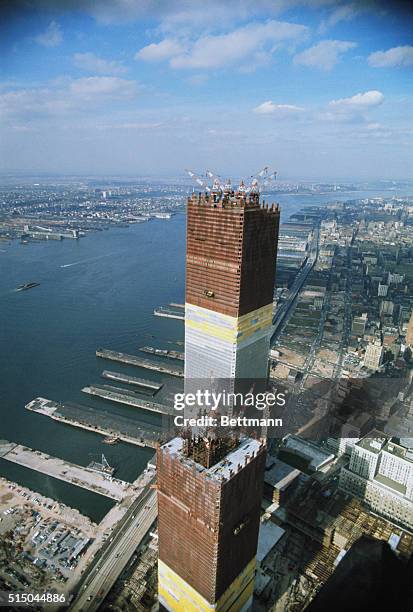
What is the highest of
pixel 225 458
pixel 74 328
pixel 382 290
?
pixel 225 458

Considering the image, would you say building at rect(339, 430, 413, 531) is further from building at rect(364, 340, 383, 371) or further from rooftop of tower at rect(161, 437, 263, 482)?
building at rect(364, 340, 383, 371)

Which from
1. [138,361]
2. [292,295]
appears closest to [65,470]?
[138,361]

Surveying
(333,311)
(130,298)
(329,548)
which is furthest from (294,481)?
(130,298)

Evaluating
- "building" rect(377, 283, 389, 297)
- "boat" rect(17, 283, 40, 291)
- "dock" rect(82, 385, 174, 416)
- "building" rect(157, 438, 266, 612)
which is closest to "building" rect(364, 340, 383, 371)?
"dock" rect(82, 385, 174, 416)

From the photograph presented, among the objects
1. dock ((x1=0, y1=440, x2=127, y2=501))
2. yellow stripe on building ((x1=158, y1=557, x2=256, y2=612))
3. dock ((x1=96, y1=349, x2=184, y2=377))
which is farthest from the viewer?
dock ((x1=96, y1=349, x2=184, y2=377))

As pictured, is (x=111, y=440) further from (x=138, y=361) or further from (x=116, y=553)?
(x=138, y=361)
